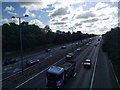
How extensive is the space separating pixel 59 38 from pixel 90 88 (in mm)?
Answer: 115281

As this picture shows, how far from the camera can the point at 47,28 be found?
18038 cm

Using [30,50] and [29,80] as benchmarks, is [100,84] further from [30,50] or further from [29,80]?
[30,50]

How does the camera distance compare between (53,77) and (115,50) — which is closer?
(53,77)

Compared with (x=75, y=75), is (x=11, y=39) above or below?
above

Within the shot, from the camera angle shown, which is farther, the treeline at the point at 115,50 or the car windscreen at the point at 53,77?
the treeline at the point at 115,50

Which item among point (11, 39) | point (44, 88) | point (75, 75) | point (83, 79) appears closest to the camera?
point (44, 88)

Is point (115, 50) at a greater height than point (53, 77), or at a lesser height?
greater

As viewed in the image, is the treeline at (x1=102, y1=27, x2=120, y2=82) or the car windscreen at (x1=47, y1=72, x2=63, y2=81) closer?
the car windscreen at (x1=47, y1=72, x2=63, y2=81)

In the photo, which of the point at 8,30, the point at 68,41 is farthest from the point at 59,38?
the point at 8,30

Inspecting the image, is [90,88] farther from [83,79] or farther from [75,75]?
[75,75]

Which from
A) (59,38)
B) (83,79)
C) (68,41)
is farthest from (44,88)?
(68,41)

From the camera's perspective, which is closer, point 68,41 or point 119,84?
point 119,84

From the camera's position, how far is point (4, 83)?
36.2m

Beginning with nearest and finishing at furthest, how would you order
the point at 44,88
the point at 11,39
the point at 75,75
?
1. the point at 44,88
2. the point at 75,75
3. the point at 11,39
